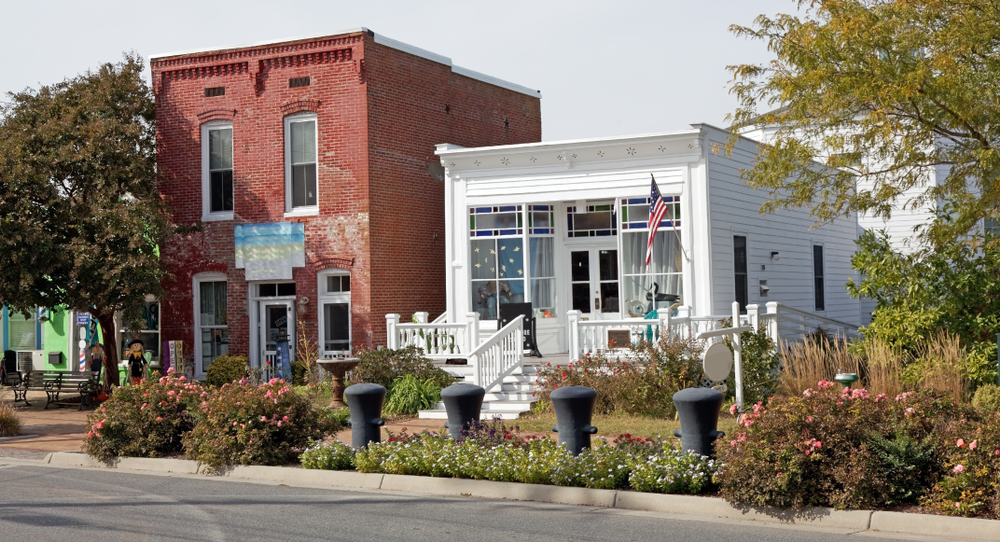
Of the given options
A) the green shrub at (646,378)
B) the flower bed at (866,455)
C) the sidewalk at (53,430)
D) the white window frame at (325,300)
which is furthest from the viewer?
the white window frame at (325,300)

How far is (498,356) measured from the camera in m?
17.9

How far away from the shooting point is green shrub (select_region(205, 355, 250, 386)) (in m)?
21.8

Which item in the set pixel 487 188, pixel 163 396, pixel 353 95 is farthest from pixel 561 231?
pixel 163 396

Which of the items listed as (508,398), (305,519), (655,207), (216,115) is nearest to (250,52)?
(216,115)

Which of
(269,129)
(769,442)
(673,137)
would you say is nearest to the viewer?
(769,442)

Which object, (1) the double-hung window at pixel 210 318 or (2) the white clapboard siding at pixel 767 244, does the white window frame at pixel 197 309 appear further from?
(2) the white clapboard siding at pixel 767 244

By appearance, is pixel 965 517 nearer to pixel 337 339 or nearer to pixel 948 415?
pixel 948 415

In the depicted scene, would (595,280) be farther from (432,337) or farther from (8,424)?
(8,424)

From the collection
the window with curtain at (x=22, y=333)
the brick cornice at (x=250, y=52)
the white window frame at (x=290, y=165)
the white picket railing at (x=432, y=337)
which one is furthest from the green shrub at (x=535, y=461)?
the window with curtain at (x=22, y=333)

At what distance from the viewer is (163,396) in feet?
44.7

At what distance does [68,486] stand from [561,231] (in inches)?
477

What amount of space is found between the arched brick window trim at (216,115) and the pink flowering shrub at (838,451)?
16.5 metres

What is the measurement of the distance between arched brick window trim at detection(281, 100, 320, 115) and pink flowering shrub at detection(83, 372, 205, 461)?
9.96 meters

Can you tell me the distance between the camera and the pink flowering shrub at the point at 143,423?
13383 mm
